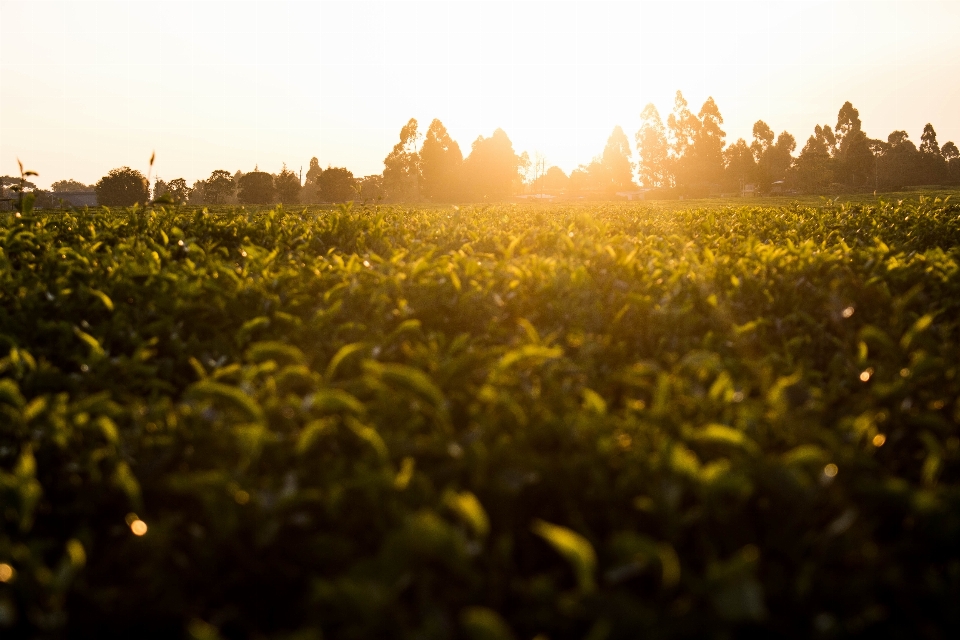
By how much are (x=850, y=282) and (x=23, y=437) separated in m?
4.88

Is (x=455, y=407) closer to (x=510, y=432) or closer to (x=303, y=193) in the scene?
(x=510, y=432)

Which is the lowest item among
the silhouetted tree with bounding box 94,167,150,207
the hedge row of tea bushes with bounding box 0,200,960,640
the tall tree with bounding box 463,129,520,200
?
the hedge row of tea bushes with bounding box 0,200,960,640

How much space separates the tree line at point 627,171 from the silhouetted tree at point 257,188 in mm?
95

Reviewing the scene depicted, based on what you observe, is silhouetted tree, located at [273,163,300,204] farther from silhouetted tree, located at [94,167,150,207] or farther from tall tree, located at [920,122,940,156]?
tall tree, located at [920,122,940,156]

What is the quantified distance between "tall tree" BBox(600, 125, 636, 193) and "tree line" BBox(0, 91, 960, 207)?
0.16m

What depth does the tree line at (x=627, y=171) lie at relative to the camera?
62.5 metres

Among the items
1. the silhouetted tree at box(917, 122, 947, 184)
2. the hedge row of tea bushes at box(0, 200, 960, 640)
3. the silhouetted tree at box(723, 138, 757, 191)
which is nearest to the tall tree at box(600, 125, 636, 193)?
the silhouetted tree at box(723, 138, 757, 191)

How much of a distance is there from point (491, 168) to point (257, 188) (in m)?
29.3

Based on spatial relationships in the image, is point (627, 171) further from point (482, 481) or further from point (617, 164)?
point (482, 481)

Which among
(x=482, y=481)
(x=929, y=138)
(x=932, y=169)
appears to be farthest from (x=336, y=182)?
(x=929, y=138)

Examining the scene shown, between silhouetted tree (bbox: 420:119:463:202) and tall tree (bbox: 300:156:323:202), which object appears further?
tall tree (bbox: 300:156:323:202)

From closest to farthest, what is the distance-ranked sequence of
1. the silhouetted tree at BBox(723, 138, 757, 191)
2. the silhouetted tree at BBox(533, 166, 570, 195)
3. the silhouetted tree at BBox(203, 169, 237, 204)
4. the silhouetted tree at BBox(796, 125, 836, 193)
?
the silhouetted tree at BBox(203, 169, 237, 204), the silhouetted tree at BBox(796, 125, 836, 193), the silhouetted tree at BBox(723, 138, 757, 191), the silhouetted tree at BBox(533, 166, 570, 195)

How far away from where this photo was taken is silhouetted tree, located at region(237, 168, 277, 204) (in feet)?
200

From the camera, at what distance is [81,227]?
7.80 metres
